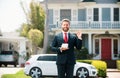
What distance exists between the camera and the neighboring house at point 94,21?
39.4 metres

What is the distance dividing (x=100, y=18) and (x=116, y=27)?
77.3 inches

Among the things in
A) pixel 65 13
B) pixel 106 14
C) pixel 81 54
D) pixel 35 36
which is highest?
pixel 65 13

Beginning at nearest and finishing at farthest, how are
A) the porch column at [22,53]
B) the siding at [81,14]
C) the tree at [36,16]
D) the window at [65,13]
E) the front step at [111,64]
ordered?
the front step at [111,64] < the porch column at [22,53] < the siding at [81,14] < the window at [65,13] < the tree at [36,16]

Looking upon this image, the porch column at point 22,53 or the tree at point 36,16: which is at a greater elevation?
the tree at point 36,16

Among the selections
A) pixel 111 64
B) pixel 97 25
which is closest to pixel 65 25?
pixel 111 64

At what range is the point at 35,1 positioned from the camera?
48406 mm

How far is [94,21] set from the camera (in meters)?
40.0

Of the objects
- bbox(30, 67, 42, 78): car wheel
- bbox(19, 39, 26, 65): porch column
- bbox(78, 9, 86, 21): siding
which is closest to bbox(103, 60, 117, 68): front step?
bbox(78, 9, 86, 21): siding

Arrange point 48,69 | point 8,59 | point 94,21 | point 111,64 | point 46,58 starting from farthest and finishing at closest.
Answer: point 94,21 → point 8,59 → point 111,64 → point 46,58 → point 48,69

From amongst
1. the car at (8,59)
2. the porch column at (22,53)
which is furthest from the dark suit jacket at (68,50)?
the porch column at (22,53)

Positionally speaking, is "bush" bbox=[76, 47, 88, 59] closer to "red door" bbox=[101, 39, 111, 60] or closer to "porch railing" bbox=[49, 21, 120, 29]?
"red door" bbox=[101, 39, 111, 60]

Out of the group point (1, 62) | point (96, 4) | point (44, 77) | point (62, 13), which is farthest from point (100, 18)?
point (44, 77)

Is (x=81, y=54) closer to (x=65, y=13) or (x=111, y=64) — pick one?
(x=111, y=64)

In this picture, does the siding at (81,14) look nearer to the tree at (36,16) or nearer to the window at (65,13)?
the window at (65,13)
